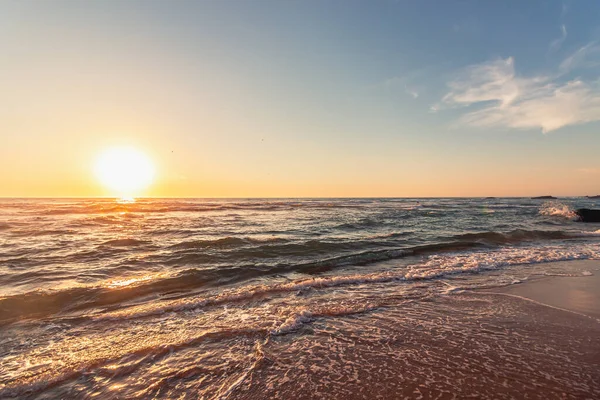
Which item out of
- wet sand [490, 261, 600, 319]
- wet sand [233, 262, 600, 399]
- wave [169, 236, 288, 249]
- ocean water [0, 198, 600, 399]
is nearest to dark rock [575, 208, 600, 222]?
ocean water [0, 198, 600, 399]

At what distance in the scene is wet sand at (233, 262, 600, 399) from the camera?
3684mm

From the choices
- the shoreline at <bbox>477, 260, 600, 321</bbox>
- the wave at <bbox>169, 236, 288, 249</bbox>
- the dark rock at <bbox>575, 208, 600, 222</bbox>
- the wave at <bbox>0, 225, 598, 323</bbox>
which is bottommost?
the wave at <bbox>0, 225, 598, 323</bbox>

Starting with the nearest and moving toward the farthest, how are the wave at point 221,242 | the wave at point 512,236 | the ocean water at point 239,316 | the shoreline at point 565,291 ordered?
the ocean water at point 239,316 → the shoreline at point 565,291 → the wave at point 221,242 → the wave at point 512,236

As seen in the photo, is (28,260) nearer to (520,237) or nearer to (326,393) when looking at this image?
(326,393)

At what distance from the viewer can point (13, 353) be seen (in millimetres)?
4883

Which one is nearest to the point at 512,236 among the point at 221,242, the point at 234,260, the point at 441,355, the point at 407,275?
the point at 407,275

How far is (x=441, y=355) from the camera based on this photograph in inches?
177

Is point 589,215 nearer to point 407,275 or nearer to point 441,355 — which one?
point 407,275

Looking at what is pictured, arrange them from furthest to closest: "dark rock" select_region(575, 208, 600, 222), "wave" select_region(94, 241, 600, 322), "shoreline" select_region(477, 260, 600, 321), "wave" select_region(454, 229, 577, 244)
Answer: "dark rock" select_region(575, 208, 600, 222) → "wave" select_region(454, 229, 577, 244) → "wave" select_region(94, 241, 600, 322) → "shoreline" select_region(477, 260, 600, 321)

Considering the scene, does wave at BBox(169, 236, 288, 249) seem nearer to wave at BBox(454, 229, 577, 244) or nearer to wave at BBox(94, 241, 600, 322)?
wave at BBox(94, 241, 600, 322)

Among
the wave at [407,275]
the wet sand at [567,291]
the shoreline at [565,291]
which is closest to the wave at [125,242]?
the wave at [407,275]

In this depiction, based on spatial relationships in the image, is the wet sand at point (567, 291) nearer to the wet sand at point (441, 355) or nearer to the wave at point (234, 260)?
the wet sand at point (441, 355)

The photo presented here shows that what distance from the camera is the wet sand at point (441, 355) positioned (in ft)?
12.1

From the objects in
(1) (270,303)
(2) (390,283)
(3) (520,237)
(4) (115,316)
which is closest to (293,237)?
(2) (390,283)
